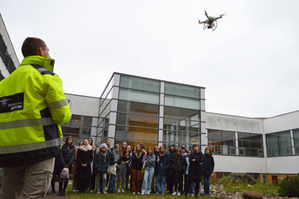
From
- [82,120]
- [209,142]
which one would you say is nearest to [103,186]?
[82,120]

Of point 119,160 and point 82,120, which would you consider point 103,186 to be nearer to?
point 119,160

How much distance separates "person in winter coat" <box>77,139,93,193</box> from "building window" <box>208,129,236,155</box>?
18.0m

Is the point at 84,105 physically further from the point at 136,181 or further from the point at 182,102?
the point at 136,181

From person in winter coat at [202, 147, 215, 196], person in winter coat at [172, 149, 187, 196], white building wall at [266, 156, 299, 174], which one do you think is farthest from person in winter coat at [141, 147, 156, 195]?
white building wall at [266, 156, 299, 174]

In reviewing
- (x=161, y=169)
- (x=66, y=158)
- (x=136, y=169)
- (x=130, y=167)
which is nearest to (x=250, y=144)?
(x=161, y=169)

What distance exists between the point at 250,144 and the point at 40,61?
28.6 meters

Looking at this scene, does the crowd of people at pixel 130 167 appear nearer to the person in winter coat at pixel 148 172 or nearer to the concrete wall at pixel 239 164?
the person in winter coat at pixel 148 172

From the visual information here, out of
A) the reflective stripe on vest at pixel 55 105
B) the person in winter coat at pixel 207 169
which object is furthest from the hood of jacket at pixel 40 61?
the person in winter coat at pixel 207 169

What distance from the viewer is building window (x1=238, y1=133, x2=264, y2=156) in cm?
2691

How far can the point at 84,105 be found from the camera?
910 inches

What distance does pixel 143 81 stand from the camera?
2083 centimetres

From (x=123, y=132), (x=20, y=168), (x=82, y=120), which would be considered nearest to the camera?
(x=20, y=168)

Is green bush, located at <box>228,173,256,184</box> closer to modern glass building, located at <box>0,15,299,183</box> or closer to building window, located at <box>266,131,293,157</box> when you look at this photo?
modern glass building, located at <box>0,15,299,183</box>

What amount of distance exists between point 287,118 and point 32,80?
94.3 feet
